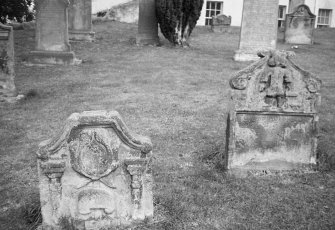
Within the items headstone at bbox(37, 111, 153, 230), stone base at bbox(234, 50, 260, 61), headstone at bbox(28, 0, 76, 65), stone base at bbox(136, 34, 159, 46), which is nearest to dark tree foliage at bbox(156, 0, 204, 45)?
stone base at bbox(136, 34, 159, 46)

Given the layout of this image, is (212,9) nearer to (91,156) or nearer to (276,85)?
(276,85)

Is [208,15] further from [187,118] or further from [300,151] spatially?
[300,151]

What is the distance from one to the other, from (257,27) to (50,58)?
6.78 m

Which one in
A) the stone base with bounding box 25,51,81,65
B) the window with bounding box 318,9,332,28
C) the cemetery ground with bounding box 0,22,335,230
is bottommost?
the cemetery ground with bounding box 0,22,335,230

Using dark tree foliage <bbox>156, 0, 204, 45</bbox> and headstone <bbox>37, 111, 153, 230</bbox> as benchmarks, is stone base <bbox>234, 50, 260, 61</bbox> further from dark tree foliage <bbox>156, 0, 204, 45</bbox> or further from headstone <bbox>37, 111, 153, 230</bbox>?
headstone <bbox>37, 111, 153, 230</bbox>

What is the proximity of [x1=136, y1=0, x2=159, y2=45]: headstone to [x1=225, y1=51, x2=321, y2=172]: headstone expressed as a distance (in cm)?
1136

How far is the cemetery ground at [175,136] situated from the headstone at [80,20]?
298 cm

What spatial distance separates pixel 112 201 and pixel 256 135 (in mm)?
2071

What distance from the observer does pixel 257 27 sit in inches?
487

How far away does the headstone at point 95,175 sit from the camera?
3.16 meters

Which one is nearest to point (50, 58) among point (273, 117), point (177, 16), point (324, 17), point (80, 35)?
point (80, 35)

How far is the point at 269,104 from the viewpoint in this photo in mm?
4473

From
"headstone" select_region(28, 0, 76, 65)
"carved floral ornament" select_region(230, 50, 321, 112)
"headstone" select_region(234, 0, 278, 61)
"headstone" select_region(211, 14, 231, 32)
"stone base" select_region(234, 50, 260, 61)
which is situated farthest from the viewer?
"headstone" select_region(211, 14, 231, 32)

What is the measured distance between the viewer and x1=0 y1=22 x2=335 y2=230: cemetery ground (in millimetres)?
3708
